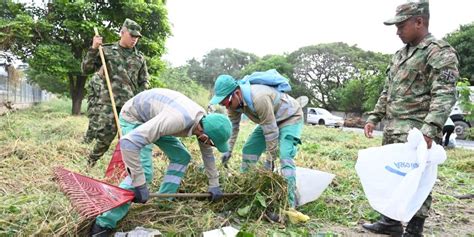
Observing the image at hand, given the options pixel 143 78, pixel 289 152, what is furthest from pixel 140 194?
pixel 143 78

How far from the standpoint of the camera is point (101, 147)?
3.97 metres

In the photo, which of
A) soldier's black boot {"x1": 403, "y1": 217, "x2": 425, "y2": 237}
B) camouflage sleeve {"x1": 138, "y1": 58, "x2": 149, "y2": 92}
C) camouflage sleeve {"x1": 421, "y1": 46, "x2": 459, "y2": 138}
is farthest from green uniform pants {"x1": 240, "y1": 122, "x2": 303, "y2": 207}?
camouflage sleeve {"x1": 138, "y1": 58, "x2": 149, "y2": 92}

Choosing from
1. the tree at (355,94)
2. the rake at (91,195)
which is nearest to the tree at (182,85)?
the tree at (355,94)

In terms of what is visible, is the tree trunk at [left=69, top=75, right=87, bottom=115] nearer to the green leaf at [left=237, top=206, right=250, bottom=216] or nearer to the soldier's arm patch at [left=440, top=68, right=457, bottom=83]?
the green leaf at [left=237, top=206, right=250, bottom=216]

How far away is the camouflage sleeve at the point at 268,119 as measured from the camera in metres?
2.89

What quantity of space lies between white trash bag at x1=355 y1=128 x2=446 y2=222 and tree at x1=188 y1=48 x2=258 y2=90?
1449 inches

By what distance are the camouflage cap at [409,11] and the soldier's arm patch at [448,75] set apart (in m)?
0.40

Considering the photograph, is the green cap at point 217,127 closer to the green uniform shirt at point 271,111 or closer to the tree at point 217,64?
the green uniform shirt at point 271,111

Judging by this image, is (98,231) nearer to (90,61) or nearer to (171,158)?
(171,158)

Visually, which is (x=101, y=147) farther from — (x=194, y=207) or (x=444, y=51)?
(x=444, y=51)

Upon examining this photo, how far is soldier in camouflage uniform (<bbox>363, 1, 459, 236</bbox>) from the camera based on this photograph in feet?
7.75

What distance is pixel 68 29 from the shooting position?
1234 cm

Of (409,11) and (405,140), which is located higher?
(409,11)

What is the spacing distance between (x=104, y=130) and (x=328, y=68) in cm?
2694
